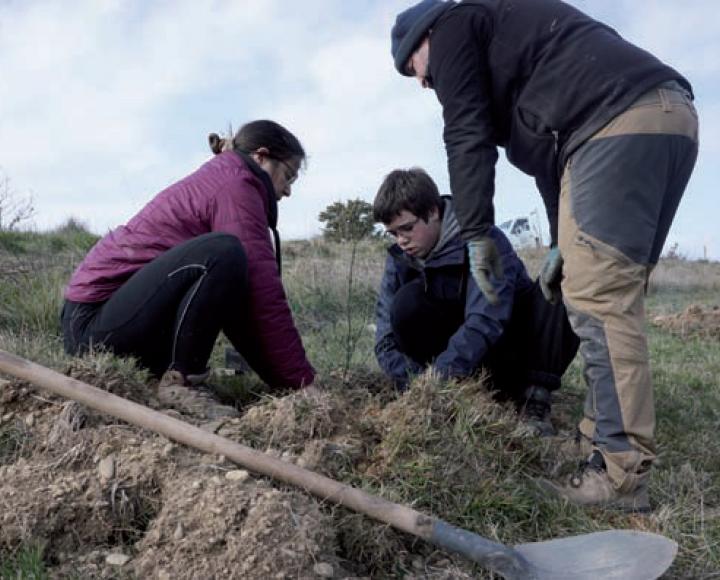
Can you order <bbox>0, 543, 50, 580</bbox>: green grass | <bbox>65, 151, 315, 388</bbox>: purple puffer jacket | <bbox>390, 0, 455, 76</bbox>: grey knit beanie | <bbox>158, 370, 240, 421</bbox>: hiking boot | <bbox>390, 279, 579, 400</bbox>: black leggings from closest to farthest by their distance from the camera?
1. <bbox>0, 543, 50, 580</bbox>: green grass
2. <bbox>390, 0, 455, 76</bbox>: grey knit beanie
3. <bbox>158, 370, 240, 421</bbox>: hiking boot
4. <bbox>65, 151, 315, 388</bbox>: purple puffer jacket
5. <bbox>390, 279, 579, 400</bbox>: black leggings

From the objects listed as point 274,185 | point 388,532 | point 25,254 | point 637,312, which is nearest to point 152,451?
point 388,532

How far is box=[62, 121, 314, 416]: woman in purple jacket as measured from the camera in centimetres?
284

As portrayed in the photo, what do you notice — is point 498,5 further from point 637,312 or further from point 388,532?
point 388,532

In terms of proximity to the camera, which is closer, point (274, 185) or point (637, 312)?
point (637, 312)

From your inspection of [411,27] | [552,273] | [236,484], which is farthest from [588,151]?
[236,484]

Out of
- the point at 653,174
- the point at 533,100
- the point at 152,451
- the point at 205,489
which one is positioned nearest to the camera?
the point at 205,489

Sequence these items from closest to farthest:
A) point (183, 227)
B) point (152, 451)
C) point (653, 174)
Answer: point (152, 451) < point (653, 174) < point (183, 227)

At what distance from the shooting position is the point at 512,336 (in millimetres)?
3510

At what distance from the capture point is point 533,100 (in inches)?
99.5

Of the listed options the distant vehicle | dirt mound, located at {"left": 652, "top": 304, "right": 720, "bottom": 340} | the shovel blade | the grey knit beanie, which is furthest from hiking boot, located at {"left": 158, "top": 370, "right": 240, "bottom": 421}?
the distant vehicle

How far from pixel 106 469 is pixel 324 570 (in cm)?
74

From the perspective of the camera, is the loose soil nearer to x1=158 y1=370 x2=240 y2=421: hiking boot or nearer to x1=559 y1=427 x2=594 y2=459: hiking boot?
x1=158 y1=370 x2=240 y2=421: hiking boot

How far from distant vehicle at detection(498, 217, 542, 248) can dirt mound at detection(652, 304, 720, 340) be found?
28.2 feet

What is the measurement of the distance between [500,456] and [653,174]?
41.6 inches
